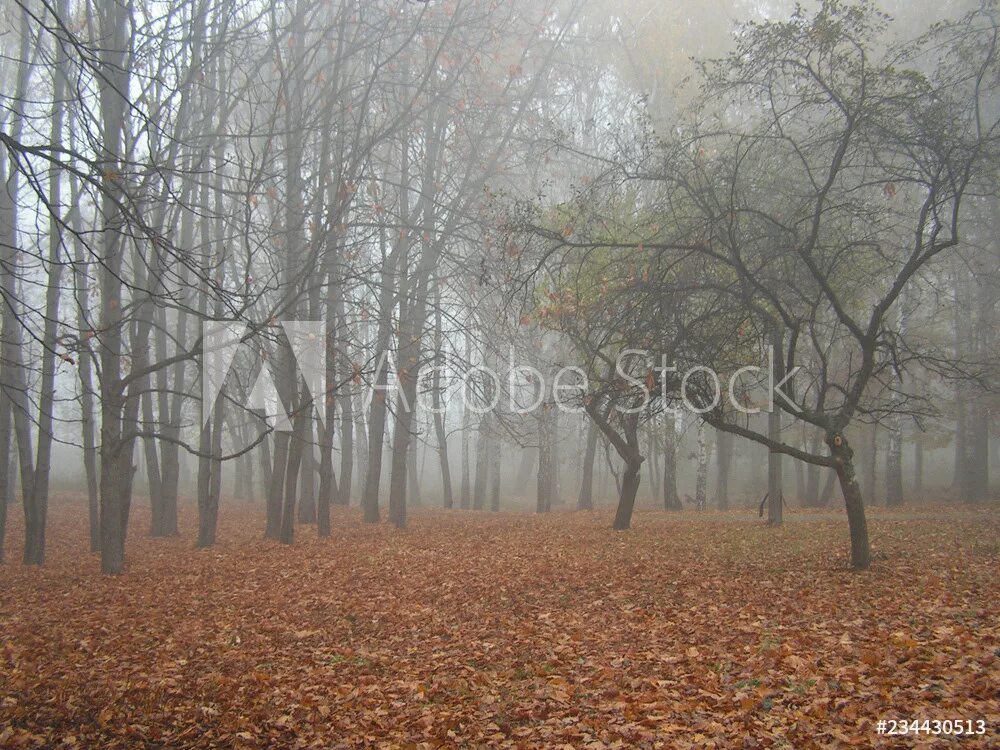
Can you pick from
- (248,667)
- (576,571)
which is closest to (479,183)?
(576,571)

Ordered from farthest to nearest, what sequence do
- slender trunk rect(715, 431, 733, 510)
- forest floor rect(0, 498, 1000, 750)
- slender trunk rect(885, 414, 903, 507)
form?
slender trunk rect(715, 431, 733, 510), slender trunk rect(885, 414, 903, 507), forest floor rect(0, 498, 1000, 750)

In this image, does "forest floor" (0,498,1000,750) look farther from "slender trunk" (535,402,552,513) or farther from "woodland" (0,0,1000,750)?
"slender trunk" (535,402,552,513)

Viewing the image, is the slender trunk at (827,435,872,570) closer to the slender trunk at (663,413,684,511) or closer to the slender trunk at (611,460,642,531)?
the slender trunk at (611,460,642,531)

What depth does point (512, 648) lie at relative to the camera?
23.8ft

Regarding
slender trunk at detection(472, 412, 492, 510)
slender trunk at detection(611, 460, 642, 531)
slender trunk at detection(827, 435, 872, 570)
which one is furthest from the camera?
slender trunk at detection(472, 412, 492, 510)

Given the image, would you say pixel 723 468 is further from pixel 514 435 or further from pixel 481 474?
pixel 514 435

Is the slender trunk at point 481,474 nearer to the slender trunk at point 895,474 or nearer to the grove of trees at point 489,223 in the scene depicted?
the grove of trees at point 489,223

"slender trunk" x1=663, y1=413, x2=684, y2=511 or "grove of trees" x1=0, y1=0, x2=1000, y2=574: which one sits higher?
"grove of trees" x1=0, y1=0, x2=1000, y2=574

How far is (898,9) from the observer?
75.3ft

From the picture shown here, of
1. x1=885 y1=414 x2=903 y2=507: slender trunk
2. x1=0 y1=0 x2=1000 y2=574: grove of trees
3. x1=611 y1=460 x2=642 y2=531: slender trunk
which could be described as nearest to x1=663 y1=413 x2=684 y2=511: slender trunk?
x1=0 y1=0 x2=1000 y2=574: grove of trees

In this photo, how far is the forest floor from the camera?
527 centimetres

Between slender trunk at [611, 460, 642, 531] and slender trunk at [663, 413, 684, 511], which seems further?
slender trunk at [663, 413, 684, 511]

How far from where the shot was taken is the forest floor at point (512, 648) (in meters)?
5.27

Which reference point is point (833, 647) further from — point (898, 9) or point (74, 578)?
point (898, 9)
